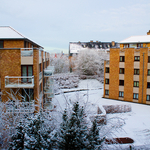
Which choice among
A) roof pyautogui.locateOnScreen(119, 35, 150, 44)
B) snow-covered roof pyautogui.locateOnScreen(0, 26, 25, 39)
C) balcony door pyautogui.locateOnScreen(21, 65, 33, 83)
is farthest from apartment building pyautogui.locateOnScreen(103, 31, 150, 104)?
balcony door pyautogui.locateOnScreen(21, 65, 33, 83)

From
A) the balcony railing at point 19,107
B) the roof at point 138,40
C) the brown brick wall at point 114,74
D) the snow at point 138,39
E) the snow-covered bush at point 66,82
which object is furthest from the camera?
the snow-covered bush at point 66,82

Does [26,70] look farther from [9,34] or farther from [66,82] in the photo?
[66,82]

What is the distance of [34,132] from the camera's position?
7.29 meters

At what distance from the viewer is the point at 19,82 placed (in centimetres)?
1444

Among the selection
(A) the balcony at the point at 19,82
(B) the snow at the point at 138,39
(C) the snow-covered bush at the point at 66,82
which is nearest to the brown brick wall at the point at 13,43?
(A) the balcony at the point at 19,82

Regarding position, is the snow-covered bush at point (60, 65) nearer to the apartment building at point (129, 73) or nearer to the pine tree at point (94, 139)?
the apartment building at point (129, 73)

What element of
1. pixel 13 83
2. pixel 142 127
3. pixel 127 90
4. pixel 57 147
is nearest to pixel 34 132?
pixel 57 147

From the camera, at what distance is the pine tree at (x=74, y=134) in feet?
23.7

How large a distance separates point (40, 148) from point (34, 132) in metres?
0.76

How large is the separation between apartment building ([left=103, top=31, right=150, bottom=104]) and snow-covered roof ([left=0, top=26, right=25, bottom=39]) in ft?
50.0

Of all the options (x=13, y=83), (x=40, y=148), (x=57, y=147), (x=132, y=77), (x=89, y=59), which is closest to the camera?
(x=40, y=148)

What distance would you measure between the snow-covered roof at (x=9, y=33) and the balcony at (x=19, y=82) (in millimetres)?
4216

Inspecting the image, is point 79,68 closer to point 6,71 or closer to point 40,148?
point 6,71

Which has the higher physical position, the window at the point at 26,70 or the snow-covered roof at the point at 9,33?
the snow-covered roof at the point at 9,33
